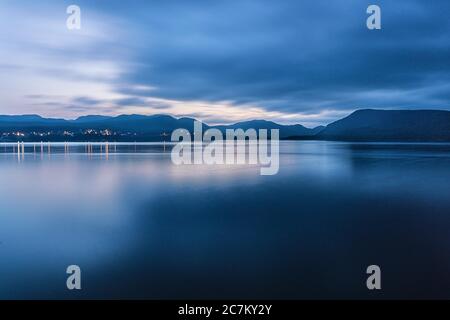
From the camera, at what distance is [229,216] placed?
37.1 ft

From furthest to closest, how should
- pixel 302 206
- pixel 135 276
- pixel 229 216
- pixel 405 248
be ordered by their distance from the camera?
pixel 302 206, pixel 229 216, pixel 405 248, pixel 135 276

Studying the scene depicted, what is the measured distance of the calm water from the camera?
20.5 feet

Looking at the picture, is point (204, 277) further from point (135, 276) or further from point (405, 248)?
point (405, 248)

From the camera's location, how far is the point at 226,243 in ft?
27.5

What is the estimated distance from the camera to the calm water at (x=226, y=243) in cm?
625

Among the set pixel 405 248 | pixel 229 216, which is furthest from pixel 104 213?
pixel 405 248

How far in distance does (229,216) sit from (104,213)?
4248 mm

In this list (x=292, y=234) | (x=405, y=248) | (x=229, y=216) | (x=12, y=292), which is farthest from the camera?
(x=229, y=216)

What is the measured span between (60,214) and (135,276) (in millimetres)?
6556

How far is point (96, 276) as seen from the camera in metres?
6.60
